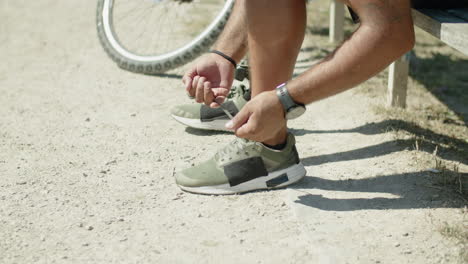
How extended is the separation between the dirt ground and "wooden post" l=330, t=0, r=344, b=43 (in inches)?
30.1

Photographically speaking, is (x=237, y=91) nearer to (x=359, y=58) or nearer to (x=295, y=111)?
(x=295, y=111)

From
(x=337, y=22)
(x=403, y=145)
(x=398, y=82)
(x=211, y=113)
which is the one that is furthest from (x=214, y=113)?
(x=337, y=22)

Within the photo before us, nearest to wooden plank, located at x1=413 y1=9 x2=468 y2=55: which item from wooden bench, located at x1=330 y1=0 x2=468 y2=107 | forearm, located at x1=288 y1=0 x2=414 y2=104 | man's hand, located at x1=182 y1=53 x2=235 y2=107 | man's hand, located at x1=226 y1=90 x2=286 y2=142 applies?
wooden bench, located at x1=330 y1=0 x2=468 y2=107

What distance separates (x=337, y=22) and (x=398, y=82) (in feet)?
4.18

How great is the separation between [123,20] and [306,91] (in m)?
3.03

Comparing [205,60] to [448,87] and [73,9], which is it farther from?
[73,9]

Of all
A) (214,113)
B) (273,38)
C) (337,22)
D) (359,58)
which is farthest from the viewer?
(337,22)

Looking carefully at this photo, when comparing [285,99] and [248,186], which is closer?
[285,99]

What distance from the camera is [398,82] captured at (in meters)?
2.88

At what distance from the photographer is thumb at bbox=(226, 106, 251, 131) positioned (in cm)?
179

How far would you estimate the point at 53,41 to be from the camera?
415 centimetres

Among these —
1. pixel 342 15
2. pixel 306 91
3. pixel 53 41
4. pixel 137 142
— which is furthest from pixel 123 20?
pixel 306 91

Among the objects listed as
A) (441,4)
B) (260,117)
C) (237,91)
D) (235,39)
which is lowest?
(237,91)

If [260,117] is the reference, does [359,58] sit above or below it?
above
